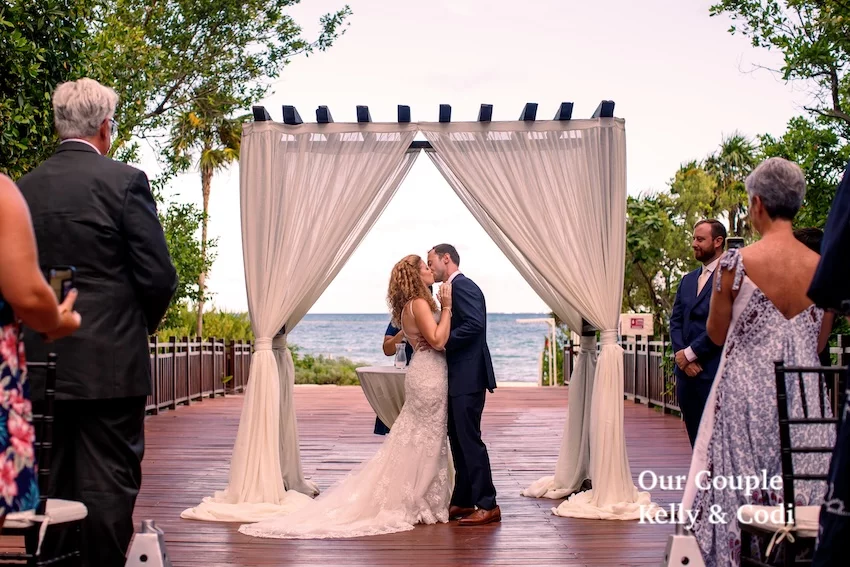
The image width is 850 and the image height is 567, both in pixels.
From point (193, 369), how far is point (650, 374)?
22.1 feet

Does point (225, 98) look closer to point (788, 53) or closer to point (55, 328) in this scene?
point (788, 53)

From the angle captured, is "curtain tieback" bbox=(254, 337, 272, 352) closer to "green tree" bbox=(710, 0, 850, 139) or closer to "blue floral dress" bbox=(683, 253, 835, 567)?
"blue floral dress" bbox=(683, 253, 835, 567)

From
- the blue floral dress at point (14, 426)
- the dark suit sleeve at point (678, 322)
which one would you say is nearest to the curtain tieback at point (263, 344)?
the dark suit sleeve at point (678, 322)

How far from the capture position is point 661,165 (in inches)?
1334

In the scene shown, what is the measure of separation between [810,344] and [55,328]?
242 centimetres

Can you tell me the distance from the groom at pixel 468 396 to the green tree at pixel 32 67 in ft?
9.45

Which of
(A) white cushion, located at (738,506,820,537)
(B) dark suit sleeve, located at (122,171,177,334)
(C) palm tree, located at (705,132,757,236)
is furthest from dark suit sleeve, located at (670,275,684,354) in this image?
(C) palm tree, located at (705,132,757,236)

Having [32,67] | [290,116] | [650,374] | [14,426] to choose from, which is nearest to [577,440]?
[290,116]

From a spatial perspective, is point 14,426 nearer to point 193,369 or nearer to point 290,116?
point 290,116

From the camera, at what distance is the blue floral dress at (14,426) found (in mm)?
2150

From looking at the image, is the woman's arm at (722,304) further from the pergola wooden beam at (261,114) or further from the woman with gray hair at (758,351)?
the pergola wooden beam at (261,114)

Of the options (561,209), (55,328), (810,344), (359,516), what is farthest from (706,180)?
(55,328)

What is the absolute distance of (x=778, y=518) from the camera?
2.82 metres

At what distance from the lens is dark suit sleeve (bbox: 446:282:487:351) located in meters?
5.89
